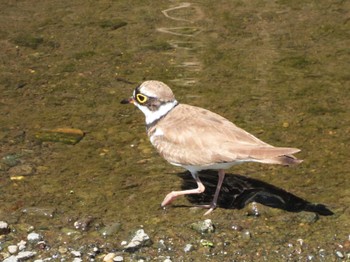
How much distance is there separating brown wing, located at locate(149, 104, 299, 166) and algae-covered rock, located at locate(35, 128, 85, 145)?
3.92 ft

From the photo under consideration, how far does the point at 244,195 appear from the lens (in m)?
8.04

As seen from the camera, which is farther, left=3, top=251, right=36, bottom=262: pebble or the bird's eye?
the bird's eye

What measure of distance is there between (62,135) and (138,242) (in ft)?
7.35

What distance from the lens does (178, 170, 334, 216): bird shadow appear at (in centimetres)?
779

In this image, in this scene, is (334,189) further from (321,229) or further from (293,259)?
(293,259)

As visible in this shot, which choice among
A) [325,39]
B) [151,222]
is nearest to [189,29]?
[325,39]

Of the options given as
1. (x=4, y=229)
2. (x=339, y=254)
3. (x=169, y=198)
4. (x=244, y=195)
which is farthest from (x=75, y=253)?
(x=339, y=254)

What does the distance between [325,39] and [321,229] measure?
179 inches

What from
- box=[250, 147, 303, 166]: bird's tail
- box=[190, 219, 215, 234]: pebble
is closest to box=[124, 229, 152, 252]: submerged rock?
box=[190, 219, 215, 234]: pebble

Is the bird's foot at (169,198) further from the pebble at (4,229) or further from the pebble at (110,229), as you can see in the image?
the pebble at (4,229)

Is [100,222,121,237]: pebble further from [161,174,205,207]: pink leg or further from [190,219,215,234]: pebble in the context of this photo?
[190,219,215,234]: pebble

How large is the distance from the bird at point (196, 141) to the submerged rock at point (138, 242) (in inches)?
24.2

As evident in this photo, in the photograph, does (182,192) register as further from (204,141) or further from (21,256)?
(21,256)

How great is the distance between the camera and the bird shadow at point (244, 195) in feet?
25.6
